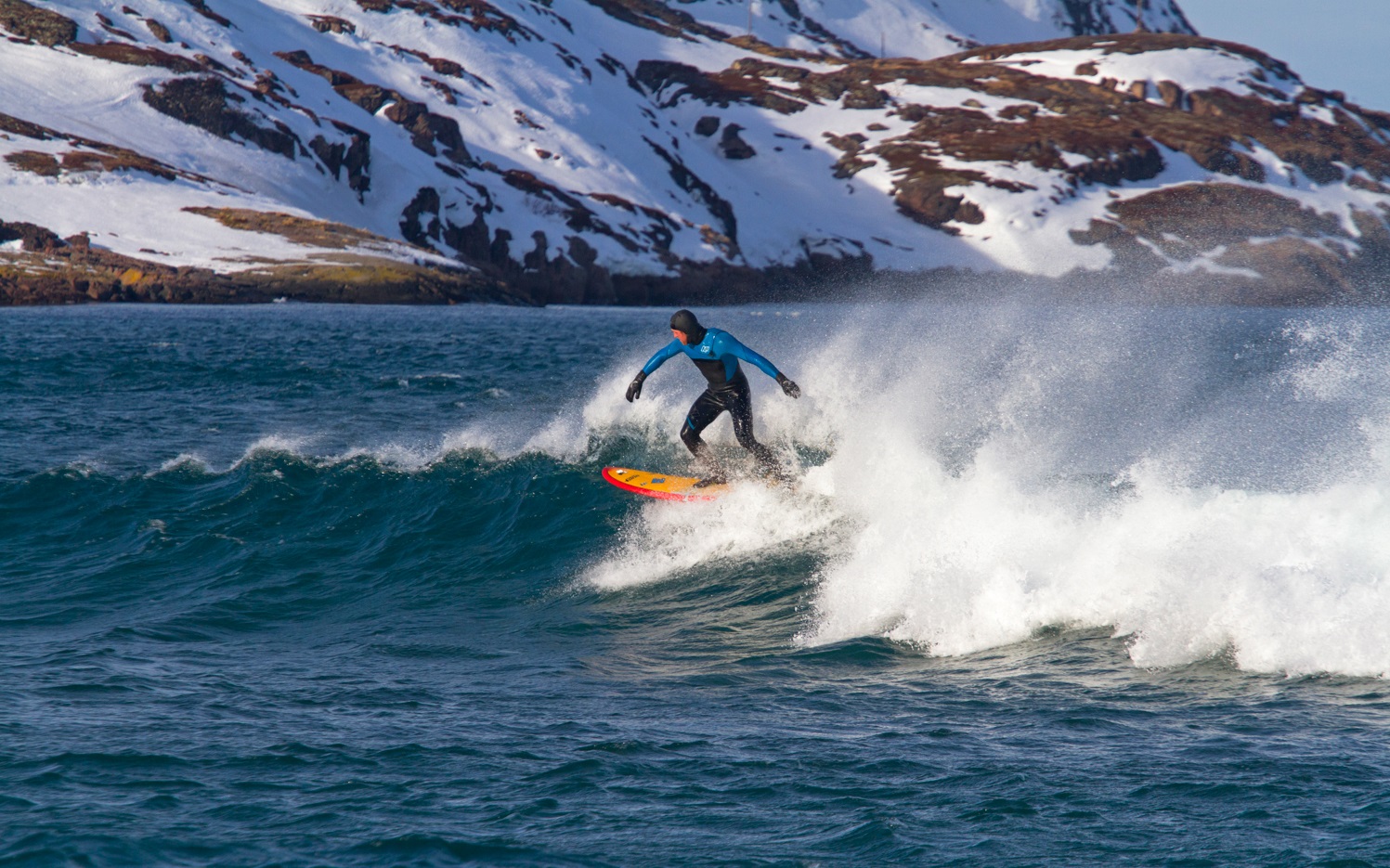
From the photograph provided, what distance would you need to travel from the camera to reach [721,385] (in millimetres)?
14984

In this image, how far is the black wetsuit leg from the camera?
A: 15.0m

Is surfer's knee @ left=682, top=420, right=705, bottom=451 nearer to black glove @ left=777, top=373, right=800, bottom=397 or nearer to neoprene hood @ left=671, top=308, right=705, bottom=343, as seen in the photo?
neoprene hood @ left=671, top=308, right=705, bottom=343

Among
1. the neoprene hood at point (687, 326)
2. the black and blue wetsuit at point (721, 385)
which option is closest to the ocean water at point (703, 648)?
the black and blue wetsuit at point (721, 385)

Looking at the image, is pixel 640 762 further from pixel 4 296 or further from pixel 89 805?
pixel 4 296

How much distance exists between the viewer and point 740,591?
1270cm

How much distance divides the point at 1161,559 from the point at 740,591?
440cm

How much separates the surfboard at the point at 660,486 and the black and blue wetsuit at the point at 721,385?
45cm

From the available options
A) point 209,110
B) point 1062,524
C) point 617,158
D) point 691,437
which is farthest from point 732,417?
point 617,158

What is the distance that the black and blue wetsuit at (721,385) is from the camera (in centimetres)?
1466

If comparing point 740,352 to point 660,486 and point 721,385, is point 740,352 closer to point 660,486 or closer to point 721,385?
point 721,385

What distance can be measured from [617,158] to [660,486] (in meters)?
114

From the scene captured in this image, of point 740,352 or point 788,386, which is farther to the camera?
point 740,352

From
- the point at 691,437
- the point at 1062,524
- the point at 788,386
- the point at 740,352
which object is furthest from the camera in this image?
the point at 691,437

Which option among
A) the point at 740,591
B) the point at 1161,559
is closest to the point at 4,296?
the point at 740,591
